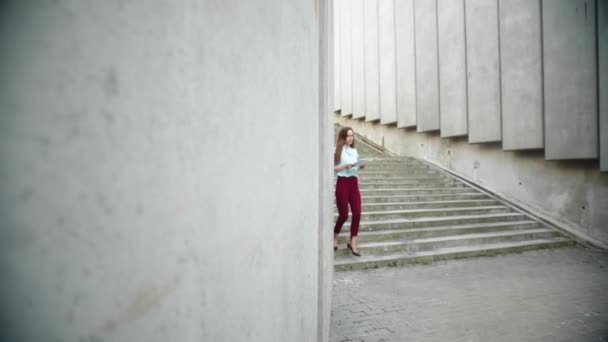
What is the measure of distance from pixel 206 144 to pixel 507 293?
15.7ft

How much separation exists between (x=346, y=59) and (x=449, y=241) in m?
12.8

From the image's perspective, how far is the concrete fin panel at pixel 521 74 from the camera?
7695mm

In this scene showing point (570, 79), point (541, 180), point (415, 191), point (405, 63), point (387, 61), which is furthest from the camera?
point (387, 61)

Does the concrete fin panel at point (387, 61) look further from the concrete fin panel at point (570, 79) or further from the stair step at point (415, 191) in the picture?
the concrete fin panel at point (570, 79)

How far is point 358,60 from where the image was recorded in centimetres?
1590

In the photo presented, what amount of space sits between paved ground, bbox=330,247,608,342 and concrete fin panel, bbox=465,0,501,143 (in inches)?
175

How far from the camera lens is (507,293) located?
4238 millimetres

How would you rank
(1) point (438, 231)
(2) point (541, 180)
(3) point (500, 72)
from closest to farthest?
(1) point (438, 231) → (2) point (541, 180) → (3) point (500, 72)

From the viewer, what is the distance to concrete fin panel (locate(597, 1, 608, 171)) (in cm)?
636

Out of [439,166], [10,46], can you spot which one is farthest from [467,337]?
[439,166]

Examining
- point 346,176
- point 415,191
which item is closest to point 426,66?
point 415,191

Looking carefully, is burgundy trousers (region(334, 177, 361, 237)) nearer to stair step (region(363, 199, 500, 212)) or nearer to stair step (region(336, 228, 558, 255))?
stair step (region(336, 228, 558, 255))

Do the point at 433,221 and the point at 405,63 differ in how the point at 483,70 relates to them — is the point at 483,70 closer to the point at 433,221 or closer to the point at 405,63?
the point at 405,63

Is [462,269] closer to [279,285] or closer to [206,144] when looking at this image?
[279,285]
